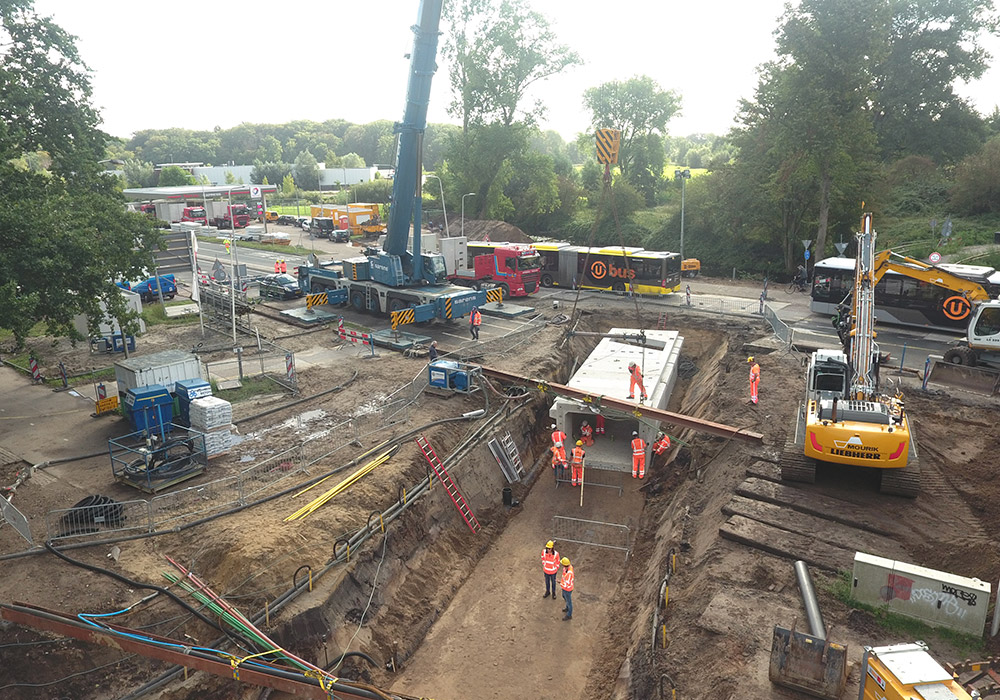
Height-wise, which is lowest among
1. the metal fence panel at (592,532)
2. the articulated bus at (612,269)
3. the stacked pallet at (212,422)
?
the metal fence panel at (592,532)

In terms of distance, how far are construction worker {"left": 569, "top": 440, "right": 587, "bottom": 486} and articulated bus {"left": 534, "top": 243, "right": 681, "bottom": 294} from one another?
17.0 metres

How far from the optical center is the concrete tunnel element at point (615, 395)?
20.5 meters

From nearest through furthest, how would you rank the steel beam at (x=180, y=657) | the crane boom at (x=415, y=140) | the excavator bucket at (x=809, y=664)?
the steel beam at (x=180, y=657) → the excavator bucket at (x=809, y=664) → the crane boom at (x=415, y=140)

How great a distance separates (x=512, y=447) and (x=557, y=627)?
284 inches

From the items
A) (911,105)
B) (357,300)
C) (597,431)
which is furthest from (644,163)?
(597,431)

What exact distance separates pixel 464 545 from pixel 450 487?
157 cm

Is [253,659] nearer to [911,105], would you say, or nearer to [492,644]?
[492,644]

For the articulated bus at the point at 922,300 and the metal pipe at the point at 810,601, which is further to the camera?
the articulated bus at the point at 922,300

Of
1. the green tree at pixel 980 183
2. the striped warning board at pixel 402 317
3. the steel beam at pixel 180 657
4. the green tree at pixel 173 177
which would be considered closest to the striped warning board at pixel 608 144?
the striped warning board at pixel 402 317

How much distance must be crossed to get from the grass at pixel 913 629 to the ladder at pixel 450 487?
911 cm

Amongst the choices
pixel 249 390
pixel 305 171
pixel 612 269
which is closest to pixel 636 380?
pixel 249 390

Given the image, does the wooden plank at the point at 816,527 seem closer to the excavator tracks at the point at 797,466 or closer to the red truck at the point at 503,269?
the excavator tracks at the point at 797,466

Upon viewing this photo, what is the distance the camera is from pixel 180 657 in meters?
9.11

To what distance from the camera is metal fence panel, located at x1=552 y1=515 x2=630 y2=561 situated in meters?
17.7
